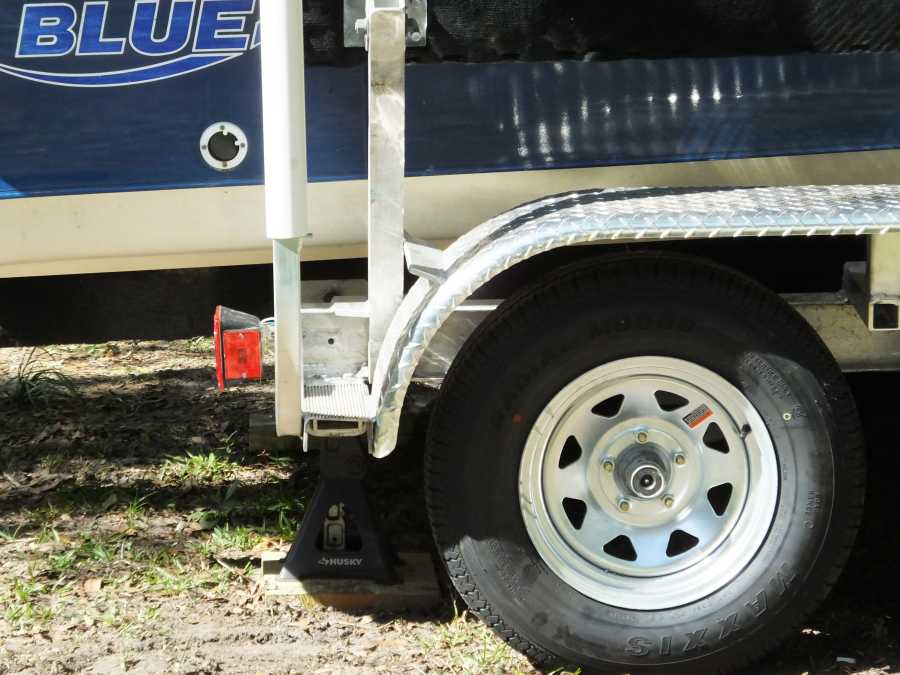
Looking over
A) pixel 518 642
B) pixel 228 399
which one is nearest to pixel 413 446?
pixel 228 399

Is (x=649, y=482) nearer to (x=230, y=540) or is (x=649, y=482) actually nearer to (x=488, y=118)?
(x=488, y=118)

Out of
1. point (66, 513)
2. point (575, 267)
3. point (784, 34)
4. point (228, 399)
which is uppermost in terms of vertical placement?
point (784, 34)

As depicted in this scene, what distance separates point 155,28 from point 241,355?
0.89 metres

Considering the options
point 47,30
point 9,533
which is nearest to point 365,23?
point 47,30

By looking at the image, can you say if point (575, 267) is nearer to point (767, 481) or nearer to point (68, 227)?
point (767, 481)

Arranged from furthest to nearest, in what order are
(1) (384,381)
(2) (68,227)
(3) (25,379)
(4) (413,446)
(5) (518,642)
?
(3) (25,379), (4) (413,446), (2) (68,227), (5) (518,642), (1) (384,381)

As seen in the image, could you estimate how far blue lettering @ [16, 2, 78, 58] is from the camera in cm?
301

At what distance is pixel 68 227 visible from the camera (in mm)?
3191

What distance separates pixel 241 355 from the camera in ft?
9.66

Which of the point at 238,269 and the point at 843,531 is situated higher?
the point at 238,269

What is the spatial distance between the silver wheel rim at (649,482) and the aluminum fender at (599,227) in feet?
1.25

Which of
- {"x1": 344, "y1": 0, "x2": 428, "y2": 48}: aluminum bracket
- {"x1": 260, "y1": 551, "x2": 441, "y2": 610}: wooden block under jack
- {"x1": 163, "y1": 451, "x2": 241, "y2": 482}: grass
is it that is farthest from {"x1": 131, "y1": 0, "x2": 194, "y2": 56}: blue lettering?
{"x1": 163, "y1": 451, "x2": 241, "y2": 482}: grass

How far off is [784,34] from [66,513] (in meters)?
2.91

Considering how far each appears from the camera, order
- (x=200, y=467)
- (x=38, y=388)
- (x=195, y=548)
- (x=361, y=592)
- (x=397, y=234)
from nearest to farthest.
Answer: (x=397, y=234) < (x=361, y=592) < (x=195, y=548) < (x=200, y=467) < (x=38, y=388)
